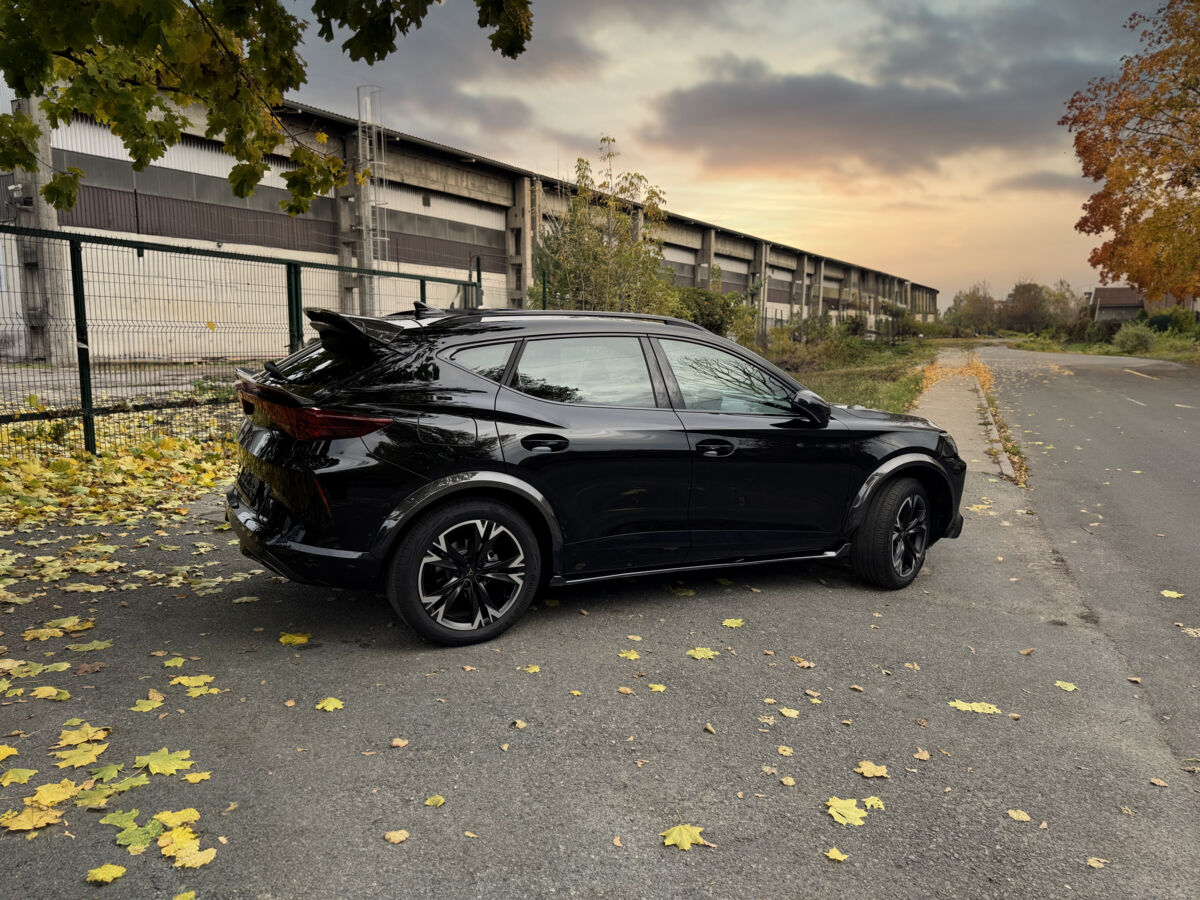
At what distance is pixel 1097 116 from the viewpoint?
96.6ft

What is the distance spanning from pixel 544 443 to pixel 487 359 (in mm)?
530

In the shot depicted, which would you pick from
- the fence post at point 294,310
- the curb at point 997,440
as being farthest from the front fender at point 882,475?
the fence post at point 294,310

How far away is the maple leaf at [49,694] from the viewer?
3607 millimetres

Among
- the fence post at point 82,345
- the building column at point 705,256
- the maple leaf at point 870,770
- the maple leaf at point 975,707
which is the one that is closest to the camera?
the maple leaf at point 870,770

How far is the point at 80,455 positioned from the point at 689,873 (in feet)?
26.7

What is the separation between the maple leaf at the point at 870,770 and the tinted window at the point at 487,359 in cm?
246

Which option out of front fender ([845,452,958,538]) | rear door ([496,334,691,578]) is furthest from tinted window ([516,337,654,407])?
front fender ([845,452,958,538])

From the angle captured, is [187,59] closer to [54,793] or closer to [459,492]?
[459,492]

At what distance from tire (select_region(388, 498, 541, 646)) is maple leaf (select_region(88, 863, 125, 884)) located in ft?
5.61

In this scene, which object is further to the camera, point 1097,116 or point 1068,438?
point 1097,116

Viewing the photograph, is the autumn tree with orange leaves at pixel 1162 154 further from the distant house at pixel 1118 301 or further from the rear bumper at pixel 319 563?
the distant house at pixel 1118 301

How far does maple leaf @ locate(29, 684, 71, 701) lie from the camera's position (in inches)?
142

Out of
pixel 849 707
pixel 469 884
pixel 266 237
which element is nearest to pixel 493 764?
pixel 469 884

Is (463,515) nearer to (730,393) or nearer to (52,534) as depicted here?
(730,393)
